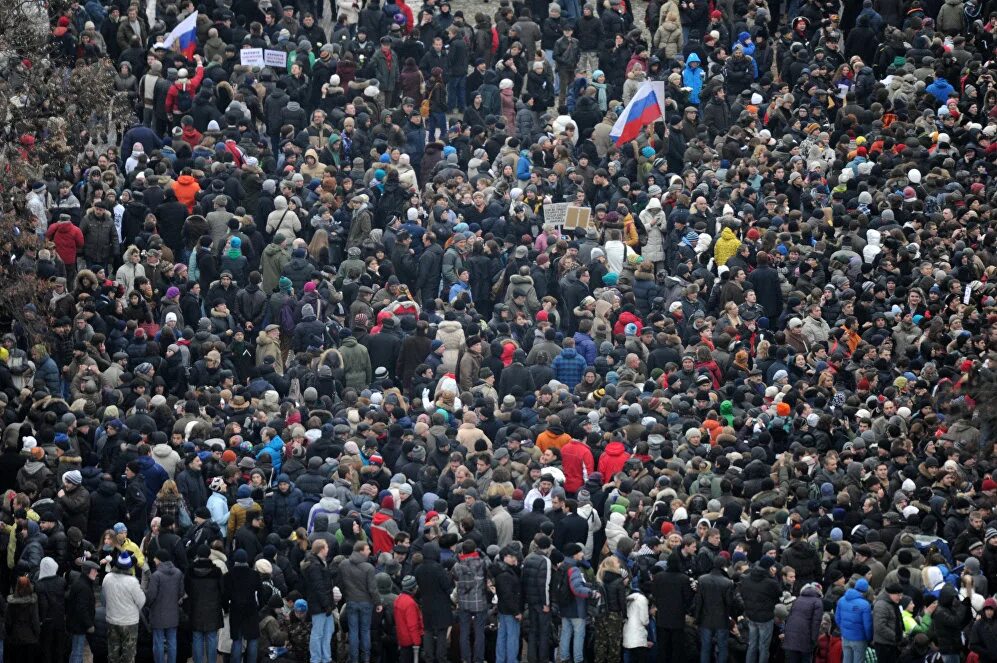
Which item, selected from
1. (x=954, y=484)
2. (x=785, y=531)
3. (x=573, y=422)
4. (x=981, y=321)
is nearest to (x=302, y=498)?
(x=573, y=422)

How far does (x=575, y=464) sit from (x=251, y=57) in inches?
449

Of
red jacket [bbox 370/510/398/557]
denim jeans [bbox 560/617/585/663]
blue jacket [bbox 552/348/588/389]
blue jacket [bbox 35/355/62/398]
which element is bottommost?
denim jeans [bbox 560/617/585/663]

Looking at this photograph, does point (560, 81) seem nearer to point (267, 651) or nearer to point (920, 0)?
point (920, 0)

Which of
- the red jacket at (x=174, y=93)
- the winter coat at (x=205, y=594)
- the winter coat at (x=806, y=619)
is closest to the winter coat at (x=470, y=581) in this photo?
the winter coat at (x=205, y=594)

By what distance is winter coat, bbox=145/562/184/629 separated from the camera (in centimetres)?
2219

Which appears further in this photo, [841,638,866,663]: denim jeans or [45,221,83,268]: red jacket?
[45,221,83,268]: red jacket

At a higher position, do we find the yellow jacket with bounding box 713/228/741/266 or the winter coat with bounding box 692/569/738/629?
the yellow jacket with bounding box 713/228/741/266

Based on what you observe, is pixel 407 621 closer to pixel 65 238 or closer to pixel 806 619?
pixel 806 619

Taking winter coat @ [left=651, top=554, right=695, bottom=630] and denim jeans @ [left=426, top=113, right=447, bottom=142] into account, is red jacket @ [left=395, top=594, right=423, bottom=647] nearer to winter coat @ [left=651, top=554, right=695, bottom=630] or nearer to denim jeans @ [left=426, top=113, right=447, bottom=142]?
winter coat @ [left=651, top=554, right=695, bottom=630]

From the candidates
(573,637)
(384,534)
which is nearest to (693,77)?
Answer: (384,534)

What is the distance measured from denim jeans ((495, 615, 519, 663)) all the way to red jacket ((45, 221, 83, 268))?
9.23 metres

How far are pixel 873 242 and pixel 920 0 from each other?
28.3 ft

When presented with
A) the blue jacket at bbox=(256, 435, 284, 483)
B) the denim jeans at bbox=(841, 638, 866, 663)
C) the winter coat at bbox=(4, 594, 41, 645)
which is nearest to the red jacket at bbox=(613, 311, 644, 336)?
the blue jacket at bbox=(256, 435, 284, 483)

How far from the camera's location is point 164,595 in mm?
22234
